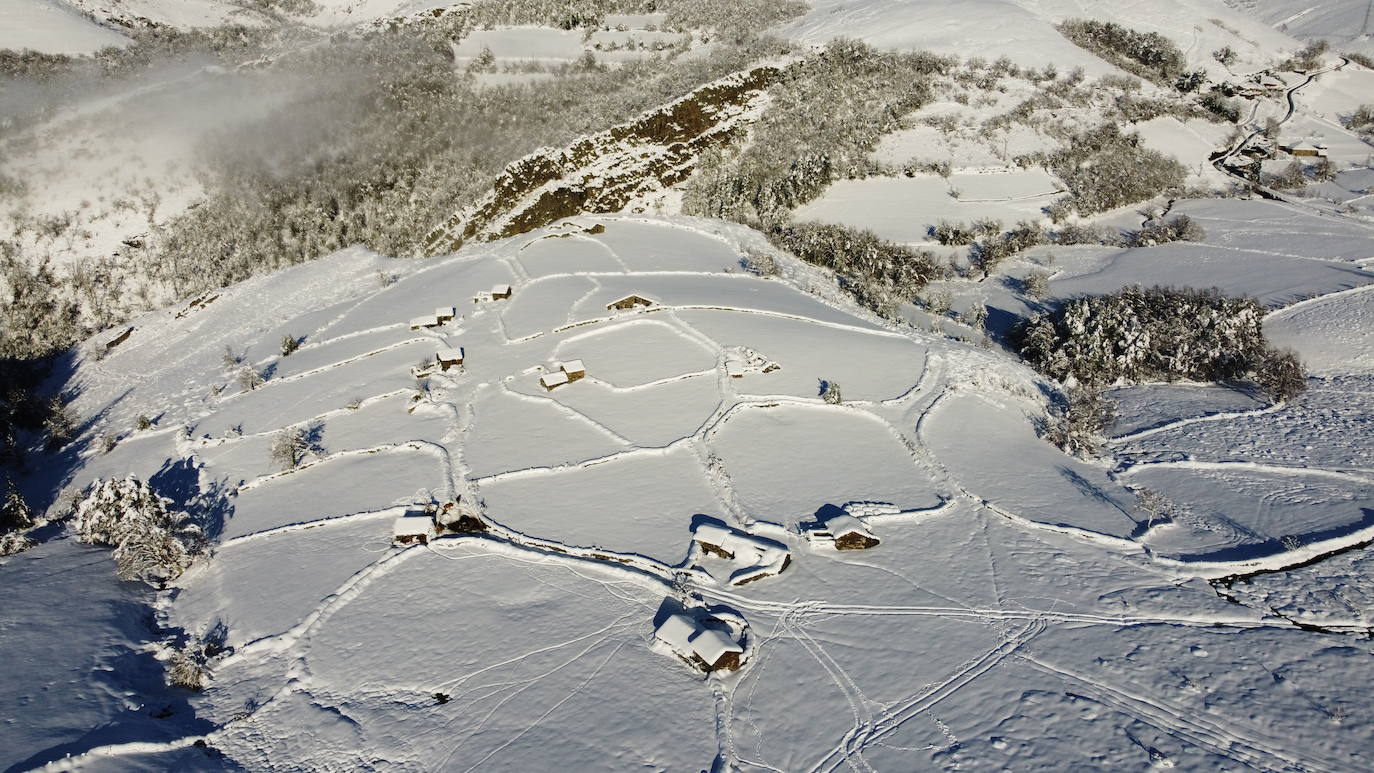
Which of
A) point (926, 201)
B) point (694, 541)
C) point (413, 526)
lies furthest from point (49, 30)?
point (694, 541)

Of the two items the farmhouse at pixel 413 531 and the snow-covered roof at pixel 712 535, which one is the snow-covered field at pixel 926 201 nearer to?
the snow-covered roof at pixel 712 535

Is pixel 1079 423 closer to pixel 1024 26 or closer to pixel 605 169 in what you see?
pixel 605 169

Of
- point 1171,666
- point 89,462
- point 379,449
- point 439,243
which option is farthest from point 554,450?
point 439,243

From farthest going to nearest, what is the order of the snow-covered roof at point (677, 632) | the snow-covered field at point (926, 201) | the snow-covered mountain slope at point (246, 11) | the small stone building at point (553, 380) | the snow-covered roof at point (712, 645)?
the snow-covered mountain slope at point (246, 11) < the snow-covered field at point (926, 201) < the small stone building at point (553, 380) < the snow-covered roof at point (677, 632) < the snow-covered roof at point (712, 645)

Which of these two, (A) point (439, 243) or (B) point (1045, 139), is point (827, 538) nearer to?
(A) point (439, 243)

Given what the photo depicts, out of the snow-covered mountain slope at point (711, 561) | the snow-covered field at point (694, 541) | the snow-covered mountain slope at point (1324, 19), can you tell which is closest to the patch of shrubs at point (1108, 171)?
the snow-covered field at point (694, 541)

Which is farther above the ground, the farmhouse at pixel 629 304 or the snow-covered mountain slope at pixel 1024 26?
the snow-covered mountain slope at pixel 1024 26
